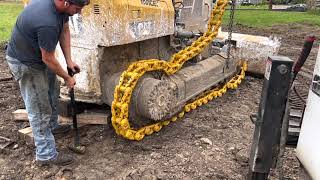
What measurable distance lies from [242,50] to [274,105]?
5.12 m

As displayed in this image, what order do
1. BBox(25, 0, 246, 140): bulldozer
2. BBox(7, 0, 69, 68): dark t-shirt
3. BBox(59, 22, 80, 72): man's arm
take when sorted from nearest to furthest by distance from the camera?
BBox(7, 0, 69, 68): dark t-shirt → BBox(59, 22, 80, 72): man's arm → BBox(25, 0, 246, 140): bulldozer

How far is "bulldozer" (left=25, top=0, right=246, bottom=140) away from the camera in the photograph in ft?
15.6

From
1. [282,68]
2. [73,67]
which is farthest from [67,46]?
[282,68]

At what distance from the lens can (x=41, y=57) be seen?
14.6ft

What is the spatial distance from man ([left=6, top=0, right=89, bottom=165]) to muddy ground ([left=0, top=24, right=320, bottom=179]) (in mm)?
281

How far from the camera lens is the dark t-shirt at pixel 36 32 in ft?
13.4

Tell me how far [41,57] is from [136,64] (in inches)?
45.8

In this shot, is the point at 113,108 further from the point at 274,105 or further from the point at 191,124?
the point at 274,105

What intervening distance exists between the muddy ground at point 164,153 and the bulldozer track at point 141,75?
0.15 metres

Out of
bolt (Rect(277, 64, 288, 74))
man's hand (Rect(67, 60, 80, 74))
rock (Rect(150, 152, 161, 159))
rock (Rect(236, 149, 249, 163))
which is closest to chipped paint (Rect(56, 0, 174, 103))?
man's hand (Rect(67, 60, 80, 74))

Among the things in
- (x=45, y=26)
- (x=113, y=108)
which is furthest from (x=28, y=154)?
(x=45, y=26)

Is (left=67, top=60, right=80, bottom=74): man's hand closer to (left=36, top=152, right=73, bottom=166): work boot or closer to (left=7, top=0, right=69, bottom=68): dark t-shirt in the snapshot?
(left=7, top=0, right=69, bottom=68): dark t-shirt

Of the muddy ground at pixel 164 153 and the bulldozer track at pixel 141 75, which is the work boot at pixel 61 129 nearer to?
the muddy ground at pixel 164 153

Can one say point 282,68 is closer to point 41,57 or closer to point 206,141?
point 206,141
